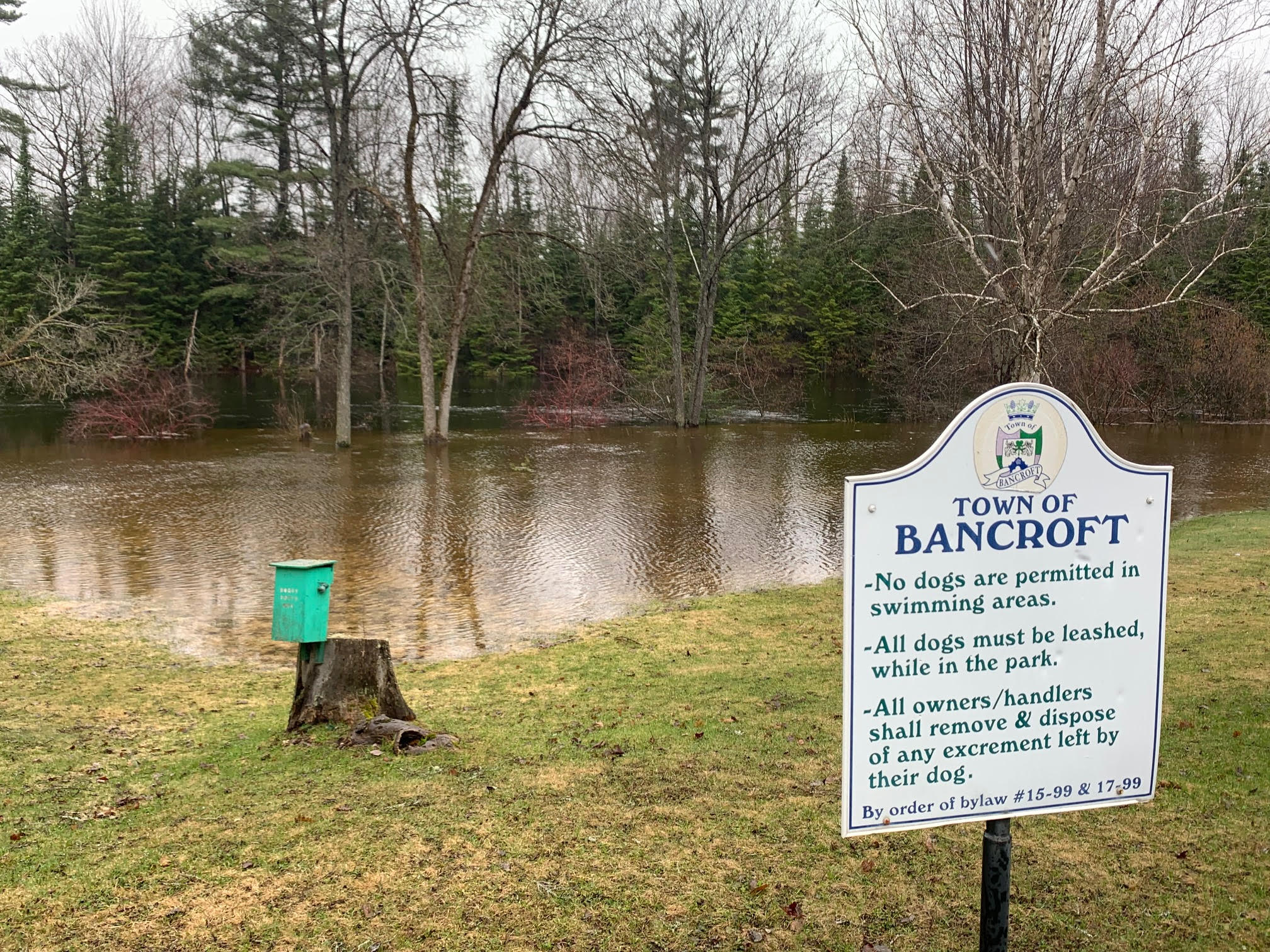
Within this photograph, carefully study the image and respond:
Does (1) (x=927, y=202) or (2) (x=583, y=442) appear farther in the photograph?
(2) (x=583, y=442)

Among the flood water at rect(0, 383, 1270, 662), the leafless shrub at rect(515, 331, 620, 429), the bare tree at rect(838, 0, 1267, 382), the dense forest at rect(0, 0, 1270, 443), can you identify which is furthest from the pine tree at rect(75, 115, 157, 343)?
the bare tree at rect(838, 0, 1267, 382)

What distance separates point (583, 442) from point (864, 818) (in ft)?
76.2

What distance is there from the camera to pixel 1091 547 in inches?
99.1

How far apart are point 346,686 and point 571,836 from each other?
→ 206cm

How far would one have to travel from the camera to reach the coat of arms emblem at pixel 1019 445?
2.41m

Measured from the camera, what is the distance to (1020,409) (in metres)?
2.42

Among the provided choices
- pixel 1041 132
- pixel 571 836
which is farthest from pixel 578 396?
pixel 571 836

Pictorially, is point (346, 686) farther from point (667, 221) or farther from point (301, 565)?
point (667, 221)

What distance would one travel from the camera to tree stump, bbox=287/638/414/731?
212 inches

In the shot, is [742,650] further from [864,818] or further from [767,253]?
[767,253]

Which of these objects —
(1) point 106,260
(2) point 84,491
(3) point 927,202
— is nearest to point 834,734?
(3) point 927,202

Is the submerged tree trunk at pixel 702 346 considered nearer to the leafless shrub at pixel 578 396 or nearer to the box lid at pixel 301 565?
the leafless shrub at pixel 578 396

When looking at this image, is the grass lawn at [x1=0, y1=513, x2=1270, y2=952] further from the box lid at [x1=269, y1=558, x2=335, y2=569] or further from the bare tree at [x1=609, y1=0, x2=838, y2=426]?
the bare tree at [x1=609, y1=0, x2=838, y2=426]

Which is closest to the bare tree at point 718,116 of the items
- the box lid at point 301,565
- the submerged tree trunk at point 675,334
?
the submerged tree trunk at point 675,334
